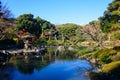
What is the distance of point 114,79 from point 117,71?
2.28 meters

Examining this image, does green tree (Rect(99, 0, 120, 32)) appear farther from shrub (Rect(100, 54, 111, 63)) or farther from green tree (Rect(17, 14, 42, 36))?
green tree (Rect(17, 14, 42, 36))

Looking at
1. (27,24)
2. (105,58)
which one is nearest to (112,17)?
(105,58)

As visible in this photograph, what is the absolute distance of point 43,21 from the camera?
97625 mm

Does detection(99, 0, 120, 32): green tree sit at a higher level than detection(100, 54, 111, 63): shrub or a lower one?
higher

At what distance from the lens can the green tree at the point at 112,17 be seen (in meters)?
37.7

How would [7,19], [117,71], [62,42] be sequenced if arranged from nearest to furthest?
[117,71], [7,19], [62,42]

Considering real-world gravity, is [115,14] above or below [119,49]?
above

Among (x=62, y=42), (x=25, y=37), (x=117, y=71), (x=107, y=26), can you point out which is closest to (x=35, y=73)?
(x=117, y=71)

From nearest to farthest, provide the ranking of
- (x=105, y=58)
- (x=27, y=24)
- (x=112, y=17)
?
(x=105, y=58) → (x=112, y=17) → (x=27, y=24)

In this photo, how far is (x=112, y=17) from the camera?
39906 mm

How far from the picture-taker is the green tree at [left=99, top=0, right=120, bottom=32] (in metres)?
37.7

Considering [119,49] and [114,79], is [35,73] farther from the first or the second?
[119,49]

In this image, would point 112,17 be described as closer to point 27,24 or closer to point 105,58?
point 105,58

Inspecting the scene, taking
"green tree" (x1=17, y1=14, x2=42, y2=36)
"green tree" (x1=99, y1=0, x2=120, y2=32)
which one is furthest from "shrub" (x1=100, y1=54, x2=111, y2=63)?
"green tree" (x1=17, y1=14, x2=42, y2=36)
